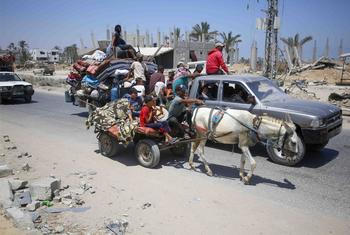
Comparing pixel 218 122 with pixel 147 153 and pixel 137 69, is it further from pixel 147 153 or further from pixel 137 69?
pixel 137 69

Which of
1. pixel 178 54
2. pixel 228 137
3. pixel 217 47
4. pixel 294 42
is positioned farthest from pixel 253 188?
pixel 294 42

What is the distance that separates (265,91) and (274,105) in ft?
2.10

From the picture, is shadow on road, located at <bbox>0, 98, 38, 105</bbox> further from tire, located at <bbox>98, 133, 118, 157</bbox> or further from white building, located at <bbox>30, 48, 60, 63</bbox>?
white building, located at <bbox>30, 48, 60, 63</bbox>

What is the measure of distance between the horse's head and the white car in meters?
15.9

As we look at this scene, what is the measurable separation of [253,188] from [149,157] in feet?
7.58

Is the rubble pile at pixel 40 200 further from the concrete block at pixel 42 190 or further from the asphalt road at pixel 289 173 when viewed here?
the asphalt road at pixel 289 173

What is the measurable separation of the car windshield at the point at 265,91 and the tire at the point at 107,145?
3.45 m

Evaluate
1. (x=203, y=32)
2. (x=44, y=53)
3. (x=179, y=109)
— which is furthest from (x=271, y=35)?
(x=44, y=53)

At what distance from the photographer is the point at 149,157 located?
24.2ft

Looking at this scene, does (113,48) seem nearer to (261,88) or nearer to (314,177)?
(261,88)

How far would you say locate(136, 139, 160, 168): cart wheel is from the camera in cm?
721

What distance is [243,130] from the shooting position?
6.45 m

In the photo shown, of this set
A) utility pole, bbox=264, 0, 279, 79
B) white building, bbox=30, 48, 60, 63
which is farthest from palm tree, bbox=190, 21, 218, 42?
white building, bbox=30, 48, 60, 63

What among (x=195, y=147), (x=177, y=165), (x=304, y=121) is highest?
(x=304, y=121)
